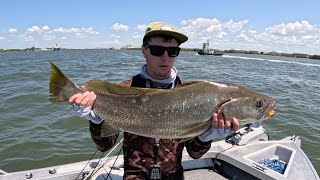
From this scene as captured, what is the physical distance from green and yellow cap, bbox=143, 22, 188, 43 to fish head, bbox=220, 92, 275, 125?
0.85m

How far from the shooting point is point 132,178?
138 inches

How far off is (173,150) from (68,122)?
9242 mm

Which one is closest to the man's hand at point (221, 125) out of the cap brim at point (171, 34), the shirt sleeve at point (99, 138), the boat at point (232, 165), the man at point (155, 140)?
the man at point (155, 140)

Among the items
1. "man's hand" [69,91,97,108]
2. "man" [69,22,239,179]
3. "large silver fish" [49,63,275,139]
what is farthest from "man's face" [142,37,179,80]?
"man's hand" [69,91,97,108]

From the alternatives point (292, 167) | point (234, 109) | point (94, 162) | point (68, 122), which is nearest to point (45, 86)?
point (68, 122)

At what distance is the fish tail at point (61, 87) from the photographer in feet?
10.5

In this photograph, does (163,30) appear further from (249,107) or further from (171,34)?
(249,107)

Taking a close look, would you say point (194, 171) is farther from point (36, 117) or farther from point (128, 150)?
point (36, 117)

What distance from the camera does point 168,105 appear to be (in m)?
3.14

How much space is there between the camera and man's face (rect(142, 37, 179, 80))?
3445 millimetres

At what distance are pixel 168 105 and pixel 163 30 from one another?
2.49 ft

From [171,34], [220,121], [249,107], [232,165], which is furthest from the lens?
[232,165]

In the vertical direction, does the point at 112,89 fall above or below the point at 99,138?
above

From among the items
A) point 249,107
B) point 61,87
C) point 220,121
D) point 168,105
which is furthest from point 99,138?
point 249,107
